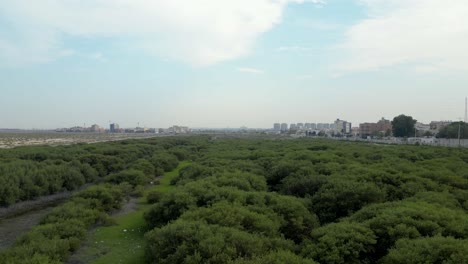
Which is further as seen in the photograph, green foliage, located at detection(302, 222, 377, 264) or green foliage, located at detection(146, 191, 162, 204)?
green foliage, located at detection(146, 191, 162, 204)

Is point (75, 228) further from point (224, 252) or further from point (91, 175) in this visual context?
point (91, 175)

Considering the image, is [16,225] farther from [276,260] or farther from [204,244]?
[276,260]

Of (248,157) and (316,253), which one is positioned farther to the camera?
(248,157)

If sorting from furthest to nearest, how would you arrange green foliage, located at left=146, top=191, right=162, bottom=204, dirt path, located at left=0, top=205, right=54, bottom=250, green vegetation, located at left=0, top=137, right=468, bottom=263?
green foliage, located at left=146, top=191, right=162, bottom=204 → dirt path, located at left=0, top=205, right=54, bottom=250 → green vegetation, located at left=0, top=137, right=468, bottom=263

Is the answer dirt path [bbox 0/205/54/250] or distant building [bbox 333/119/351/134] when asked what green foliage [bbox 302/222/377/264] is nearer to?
dirt path [bbox 0/205/54/250]

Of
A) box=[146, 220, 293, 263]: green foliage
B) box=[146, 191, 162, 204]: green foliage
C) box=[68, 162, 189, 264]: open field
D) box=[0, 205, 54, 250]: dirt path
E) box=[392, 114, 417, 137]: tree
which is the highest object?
box=[392, 114, 417, 137]: tree

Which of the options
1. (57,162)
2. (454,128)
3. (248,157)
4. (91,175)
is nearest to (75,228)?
(91,175)

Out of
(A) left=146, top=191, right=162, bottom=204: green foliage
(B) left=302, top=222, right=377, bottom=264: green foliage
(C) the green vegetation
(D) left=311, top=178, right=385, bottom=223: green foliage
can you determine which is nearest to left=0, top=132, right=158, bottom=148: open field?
(A) left=146, top=191, right=162, bottom=204: green foliage

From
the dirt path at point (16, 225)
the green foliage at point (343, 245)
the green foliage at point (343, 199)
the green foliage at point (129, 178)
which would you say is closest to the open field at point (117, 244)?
the dirt path at point (16, 225)
